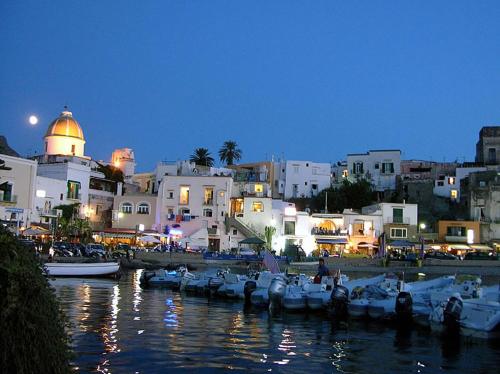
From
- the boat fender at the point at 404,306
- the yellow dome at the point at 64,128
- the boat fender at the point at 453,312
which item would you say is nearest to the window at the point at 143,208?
the yellow dome at the point at 64,128

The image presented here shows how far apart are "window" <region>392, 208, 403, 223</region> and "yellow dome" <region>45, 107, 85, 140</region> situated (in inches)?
1890

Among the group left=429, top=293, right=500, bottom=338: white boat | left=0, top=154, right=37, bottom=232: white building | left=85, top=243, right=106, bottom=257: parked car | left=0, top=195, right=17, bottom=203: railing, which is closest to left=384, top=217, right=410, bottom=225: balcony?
left=85, top=243, right=106, bottom=257: parked car

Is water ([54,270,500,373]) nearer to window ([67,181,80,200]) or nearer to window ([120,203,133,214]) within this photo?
window ([67,181,80,200])

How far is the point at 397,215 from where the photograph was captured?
70.2 m

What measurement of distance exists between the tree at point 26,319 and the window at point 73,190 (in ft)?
216

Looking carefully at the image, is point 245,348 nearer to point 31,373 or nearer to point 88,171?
point 31,373

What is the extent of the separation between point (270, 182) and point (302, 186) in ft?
15.7

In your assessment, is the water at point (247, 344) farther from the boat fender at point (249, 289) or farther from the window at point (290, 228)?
the window at point (290, 228)

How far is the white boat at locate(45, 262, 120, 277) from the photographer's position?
132 ft

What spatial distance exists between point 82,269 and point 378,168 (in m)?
55.5

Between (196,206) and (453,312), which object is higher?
(196,206)

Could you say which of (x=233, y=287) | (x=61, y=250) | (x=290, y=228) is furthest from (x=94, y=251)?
(x=233, y=287)

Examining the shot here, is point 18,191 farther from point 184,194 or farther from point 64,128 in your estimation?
point 64,128

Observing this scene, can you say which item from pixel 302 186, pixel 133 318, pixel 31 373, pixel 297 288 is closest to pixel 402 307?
pixel 297 288
